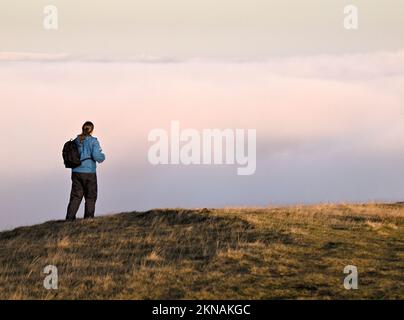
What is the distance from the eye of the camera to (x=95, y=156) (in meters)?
21.5

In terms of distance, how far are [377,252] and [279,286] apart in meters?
3.85

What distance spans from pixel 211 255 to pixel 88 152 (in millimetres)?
6688

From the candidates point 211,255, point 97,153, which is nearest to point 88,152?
point 97,153

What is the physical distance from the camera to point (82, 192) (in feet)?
72.1

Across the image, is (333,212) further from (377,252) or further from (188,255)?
(188,255)

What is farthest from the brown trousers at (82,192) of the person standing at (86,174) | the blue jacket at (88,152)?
the blue jacket at (88,152)

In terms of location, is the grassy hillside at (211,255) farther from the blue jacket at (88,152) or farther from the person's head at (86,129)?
the person's head at (86,129)

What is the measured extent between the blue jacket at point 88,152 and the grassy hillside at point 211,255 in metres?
1.68

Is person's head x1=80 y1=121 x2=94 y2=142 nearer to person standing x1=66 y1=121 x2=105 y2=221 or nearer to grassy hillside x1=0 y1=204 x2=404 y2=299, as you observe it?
person standing x1=66 y1=121 x2=105 y2=221

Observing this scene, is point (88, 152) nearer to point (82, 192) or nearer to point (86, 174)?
point (86, 174)

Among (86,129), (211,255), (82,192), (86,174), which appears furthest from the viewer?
(82,192)

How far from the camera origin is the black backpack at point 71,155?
70.2ft

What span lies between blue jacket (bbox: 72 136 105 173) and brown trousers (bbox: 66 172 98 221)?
0.25 meters
